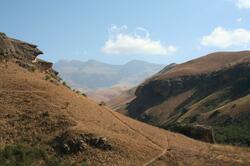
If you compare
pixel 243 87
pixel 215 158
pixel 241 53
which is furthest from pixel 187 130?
pixel 241 53

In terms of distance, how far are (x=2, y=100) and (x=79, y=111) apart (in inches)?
292

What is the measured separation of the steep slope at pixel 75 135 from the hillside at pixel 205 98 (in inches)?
997

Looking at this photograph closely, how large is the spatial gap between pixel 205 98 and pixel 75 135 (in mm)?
96779

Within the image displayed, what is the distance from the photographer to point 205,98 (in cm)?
13238

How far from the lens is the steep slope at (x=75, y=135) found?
37969mm

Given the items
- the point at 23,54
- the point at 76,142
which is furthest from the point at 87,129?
the point at 23,54

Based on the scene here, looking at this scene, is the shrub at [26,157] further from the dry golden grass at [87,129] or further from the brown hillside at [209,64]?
the brown hillside at [209,64]

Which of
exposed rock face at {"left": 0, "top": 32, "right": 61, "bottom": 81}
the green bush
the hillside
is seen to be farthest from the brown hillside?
the green bush

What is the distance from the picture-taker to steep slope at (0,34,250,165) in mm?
37969

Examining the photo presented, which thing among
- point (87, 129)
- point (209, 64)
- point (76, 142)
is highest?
point (209, 64)

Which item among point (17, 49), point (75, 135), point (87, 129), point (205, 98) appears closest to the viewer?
point (75, 135)

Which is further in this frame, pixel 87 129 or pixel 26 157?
pixel 87 129

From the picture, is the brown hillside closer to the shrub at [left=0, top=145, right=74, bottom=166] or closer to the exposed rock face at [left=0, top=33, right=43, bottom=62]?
the exposed rock face at [left=0, top=33, right=43, bottom=62]

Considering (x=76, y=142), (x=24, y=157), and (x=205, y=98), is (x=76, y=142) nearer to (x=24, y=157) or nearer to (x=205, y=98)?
(x=24, y=157)
